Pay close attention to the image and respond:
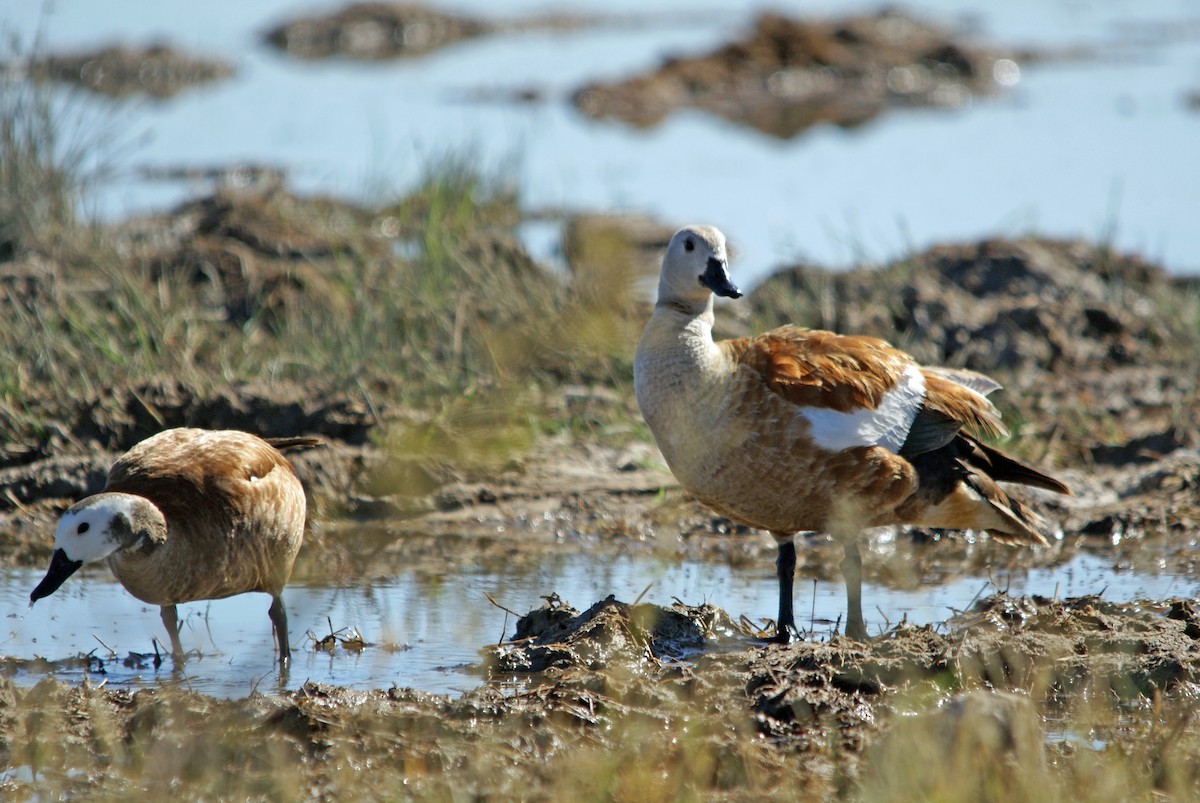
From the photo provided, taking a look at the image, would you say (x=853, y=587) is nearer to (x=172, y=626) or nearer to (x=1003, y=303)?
(x=172, y=626)

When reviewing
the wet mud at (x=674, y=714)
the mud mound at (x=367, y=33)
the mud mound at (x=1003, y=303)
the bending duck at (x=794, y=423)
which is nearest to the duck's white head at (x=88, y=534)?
the wet mud at (x=674, y=714)

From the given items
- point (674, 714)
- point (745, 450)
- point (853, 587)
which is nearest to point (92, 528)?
point (674, 714)

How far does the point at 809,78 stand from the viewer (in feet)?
73.7

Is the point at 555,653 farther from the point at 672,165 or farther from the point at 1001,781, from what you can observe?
the point at 672,165

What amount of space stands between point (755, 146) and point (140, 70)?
953cm

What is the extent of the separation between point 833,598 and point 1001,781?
8.27 feet

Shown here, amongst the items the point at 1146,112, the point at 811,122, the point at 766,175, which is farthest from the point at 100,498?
the point at 1146,112

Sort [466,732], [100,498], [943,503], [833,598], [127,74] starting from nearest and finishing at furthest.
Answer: [466,732]
[100,498]
[943,503]
[833,598]
[127,74]

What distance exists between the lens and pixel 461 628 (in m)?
6.15

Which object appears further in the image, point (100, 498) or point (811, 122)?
point (811, 122)

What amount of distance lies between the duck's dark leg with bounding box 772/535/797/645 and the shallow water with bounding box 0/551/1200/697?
0.73 ft

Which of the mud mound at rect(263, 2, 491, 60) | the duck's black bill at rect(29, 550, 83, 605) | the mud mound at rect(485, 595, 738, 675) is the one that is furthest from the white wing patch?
the mud mound at rect(263, 2, 491, 60)

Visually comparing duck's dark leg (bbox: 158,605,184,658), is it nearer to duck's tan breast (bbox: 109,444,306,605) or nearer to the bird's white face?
duck's tan breast (bbox: 109,444,306,605)

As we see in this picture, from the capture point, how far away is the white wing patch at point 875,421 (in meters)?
5.91
